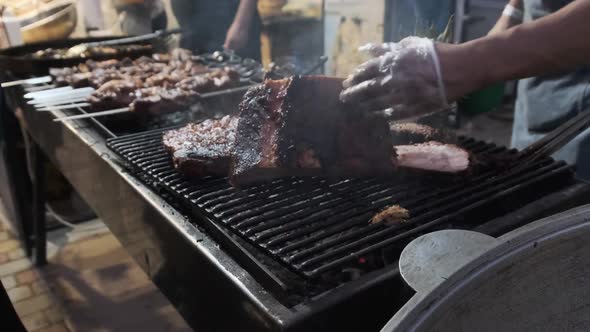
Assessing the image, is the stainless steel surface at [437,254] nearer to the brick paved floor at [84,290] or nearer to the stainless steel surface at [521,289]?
the stainless steel surface at [521,289]

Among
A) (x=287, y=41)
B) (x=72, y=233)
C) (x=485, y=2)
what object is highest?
(x=485, y=2)

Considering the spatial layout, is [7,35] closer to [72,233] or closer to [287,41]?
[72,233]

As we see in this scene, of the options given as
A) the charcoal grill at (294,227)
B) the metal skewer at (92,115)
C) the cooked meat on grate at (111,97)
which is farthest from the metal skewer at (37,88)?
the charcoal grill at (294,227)

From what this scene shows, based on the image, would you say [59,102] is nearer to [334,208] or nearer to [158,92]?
[158,92]

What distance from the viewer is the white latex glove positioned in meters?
1.98

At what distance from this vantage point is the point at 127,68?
4.48 meters

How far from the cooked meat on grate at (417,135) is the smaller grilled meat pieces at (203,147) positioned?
878mm

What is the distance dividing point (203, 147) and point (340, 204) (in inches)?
30.5

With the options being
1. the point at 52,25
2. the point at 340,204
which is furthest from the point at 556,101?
the point at 52,25

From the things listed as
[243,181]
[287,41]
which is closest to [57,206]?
[243,181]

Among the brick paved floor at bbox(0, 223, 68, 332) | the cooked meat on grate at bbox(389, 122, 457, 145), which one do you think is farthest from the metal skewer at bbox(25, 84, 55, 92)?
the cooked meat on grate at bbox(389, 122, 457, 145)

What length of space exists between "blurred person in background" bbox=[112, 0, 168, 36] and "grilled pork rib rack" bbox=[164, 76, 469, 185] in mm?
5216

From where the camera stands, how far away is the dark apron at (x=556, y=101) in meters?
3.00

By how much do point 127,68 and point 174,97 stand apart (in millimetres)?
1242
